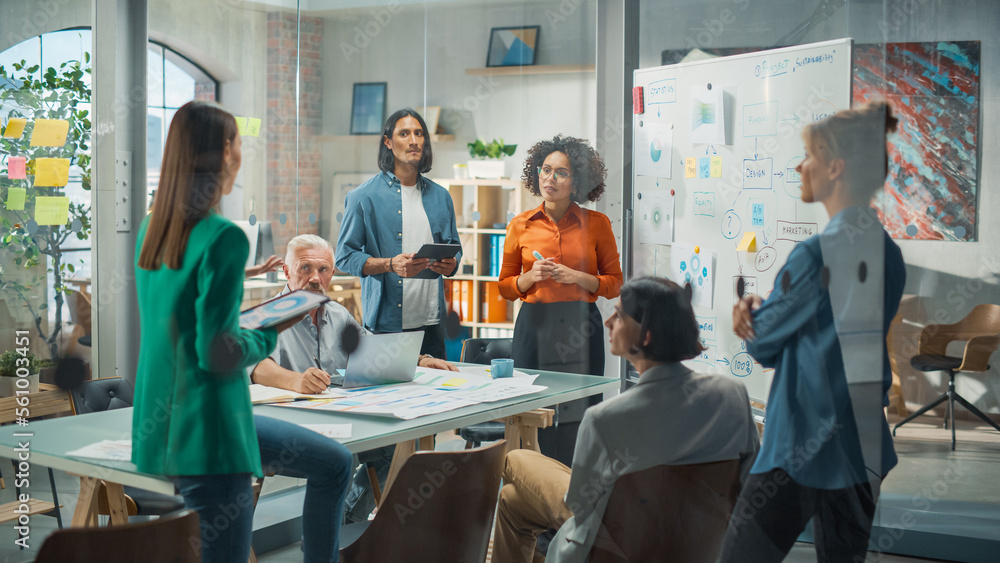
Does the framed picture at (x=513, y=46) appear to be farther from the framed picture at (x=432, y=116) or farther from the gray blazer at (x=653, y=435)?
the gray blazer at (x=653, y=435)

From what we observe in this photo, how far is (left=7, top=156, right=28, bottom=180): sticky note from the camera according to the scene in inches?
122

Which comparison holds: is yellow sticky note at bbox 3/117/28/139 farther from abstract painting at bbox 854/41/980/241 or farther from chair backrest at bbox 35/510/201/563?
abstract painting at bbox 854/41/980/241

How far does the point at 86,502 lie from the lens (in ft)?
7.66

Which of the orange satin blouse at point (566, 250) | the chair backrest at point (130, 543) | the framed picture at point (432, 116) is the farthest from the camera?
the framed picture at point (432, 116)

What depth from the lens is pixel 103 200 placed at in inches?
125

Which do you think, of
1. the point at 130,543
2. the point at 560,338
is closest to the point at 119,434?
the point at 130,543

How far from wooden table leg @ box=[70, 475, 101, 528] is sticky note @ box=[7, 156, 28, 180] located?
1.40 m

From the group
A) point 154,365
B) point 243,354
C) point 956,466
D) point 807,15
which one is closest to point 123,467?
point 154,365

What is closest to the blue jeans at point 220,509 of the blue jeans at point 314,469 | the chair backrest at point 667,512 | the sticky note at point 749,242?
the blue jeans at point 314,469

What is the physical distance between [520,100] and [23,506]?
309cm

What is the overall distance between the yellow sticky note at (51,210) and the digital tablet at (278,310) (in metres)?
1.59

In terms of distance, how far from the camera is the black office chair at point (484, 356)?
3447 millimetres

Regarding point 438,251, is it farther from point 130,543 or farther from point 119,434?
point 130,543

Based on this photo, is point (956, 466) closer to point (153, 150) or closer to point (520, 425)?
point (520, 425)
